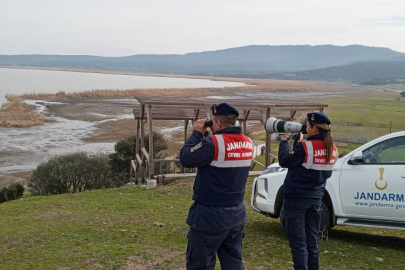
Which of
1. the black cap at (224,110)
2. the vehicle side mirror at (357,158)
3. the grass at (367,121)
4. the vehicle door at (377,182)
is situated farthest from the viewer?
the grass at (367,121)

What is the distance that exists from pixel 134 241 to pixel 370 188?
3.35m

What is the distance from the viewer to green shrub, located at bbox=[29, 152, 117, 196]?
50.9 ft

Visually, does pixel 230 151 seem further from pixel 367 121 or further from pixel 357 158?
pixel 367 121

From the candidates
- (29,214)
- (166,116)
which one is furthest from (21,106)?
(29,214)

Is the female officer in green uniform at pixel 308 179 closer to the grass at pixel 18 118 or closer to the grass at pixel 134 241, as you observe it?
the grass at pixel 134 241

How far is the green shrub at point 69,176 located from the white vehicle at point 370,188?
11.4 meters

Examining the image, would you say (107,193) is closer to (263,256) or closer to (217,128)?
(263,256)

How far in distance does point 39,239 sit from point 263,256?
3.22 meters

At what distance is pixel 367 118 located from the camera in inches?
1989

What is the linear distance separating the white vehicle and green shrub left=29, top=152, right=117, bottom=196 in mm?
11366

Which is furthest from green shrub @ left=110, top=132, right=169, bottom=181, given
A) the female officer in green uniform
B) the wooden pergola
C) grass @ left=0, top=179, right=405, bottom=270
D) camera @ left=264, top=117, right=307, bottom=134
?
the female officer in green uniform

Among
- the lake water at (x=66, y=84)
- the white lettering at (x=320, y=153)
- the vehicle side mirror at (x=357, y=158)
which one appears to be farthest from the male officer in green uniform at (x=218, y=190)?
the lake water at (x=66, y=84)

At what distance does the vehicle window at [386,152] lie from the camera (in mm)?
6121

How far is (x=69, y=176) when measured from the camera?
51.6 feet
